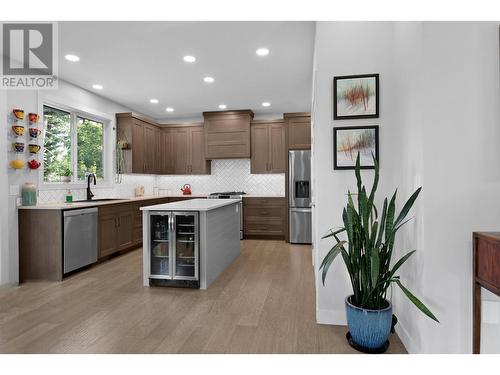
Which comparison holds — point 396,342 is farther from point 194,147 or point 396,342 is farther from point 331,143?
point 194,147

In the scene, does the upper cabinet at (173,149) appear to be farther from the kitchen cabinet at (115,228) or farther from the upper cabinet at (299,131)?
the upper cabinet at (299,131)

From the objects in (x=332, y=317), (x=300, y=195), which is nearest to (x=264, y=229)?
(x=300, y=195)

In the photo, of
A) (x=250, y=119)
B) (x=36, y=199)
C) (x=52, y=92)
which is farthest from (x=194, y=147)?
(x=36, y=199)

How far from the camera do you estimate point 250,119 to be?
20.9 ft

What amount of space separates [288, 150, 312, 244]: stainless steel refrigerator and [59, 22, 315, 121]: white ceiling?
3.68ft

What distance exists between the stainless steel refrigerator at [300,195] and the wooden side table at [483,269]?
153 inches

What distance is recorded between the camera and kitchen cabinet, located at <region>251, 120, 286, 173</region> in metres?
6.27

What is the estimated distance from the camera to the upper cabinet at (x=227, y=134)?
6316mm

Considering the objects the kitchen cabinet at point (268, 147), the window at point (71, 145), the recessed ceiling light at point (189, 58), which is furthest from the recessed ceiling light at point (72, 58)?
the kitchen cabinet at point (268, 147)

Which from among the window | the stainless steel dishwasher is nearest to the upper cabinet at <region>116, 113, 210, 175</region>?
the window

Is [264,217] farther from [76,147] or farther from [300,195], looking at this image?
[76,147]

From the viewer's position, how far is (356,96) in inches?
97.7

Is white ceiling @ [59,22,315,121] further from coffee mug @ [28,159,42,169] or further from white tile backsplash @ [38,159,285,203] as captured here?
white tile backsplash @ [38,159,285,203]

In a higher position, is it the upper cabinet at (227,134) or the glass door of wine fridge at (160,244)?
the upper cabinet at (227,134)
